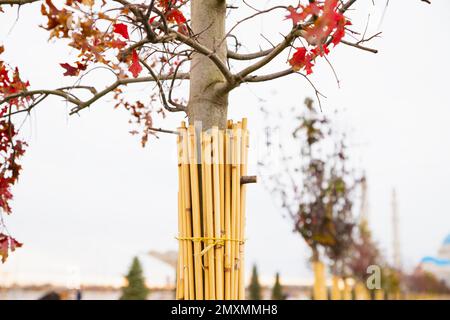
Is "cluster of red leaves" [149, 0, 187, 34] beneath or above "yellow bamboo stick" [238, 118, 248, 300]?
above

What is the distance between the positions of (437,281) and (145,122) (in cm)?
851

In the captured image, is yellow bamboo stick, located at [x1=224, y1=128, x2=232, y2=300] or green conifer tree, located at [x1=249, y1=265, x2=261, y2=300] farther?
green conifer tree, located at [x1=249, y1=265, x2=261, y2=300]

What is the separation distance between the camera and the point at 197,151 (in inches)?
78.2

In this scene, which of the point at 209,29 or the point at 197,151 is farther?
the point at 209,29

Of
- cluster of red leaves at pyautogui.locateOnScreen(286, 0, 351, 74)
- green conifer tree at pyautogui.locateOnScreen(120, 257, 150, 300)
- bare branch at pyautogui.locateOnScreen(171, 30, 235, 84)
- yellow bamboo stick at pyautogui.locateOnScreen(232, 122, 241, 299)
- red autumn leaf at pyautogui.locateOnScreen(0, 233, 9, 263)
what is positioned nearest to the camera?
cluster of red leaves at pyautogui.locateOnScreen(286, 0, 351, 74)

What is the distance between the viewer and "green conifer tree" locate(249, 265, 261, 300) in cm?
1109

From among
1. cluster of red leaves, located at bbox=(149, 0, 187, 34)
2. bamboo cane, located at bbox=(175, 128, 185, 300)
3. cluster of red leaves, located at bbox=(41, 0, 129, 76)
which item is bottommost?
bamboo cane, located at bbox=(175, 128, 185, 300)

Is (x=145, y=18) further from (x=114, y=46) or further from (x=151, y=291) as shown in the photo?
(x=151, y=291)

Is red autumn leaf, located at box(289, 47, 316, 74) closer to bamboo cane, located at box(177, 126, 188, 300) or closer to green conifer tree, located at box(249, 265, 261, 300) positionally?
bamboo cane, located at box(177, 126, 188, 300)

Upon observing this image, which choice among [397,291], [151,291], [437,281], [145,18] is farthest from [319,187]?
[145,18]

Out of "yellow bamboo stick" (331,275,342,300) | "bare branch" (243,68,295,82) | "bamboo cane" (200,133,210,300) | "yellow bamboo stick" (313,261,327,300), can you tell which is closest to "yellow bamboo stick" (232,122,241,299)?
"bamboo cane" (200,133,210,300)

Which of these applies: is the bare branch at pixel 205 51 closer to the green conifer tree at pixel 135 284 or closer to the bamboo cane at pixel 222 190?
the bamboo cane at pixel 222 190

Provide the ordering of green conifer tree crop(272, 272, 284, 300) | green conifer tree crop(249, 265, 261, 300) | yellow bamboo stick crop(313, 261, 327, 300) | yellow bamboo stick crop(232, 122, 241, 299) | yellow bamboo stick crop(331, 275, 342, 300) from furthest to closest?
1. green conifer tree crop(249, 265, 261, 300)
2. green conifer tree crop(272, 272, 284, 300)
3. yellow bamboo stick crop(331, 275, 342, 300)
4. yellow bamboo stick crop(313, 261, 327, 300)
5. yellow bamboo stick crop(232, 122, 241, 299)

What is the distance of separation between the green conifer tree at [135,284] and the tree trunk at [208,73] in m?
8.50
